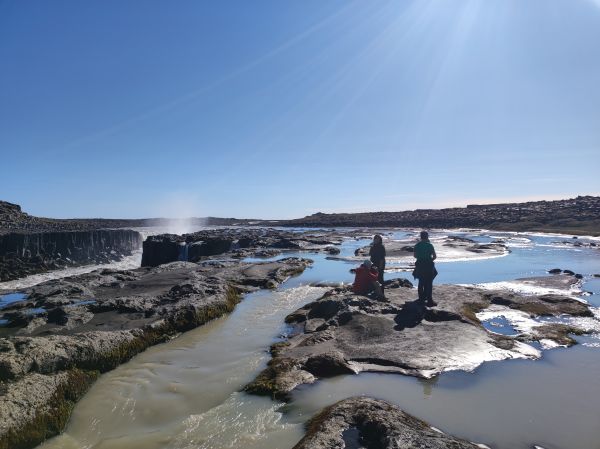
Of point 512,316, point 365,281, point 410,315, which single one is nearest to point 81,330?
point 365,281

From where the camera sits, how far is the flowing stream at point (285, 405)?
19.0 ft

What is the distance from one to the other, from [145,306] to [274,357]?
587 centimetres

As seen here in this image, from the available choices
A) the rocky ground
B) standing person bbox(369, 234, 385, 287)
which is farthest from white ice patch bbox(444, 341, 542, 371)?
the rocky ground

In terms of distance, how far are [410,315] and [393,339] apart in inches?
79.9

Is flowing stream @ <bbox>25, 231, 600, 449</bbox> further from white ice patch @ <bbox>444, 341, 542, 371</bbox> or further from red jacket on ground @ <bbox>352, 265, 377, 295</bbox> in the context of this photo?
red jacket on ground @ <bbox>352, 265, 377, 295</bbox>

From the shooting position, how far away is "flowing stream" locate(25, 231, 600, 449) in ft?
19.0

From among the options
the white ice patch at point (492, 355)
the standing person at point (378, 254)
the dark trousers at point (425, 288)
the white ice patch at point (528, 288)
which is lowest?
the white ice patch at point (528, 288)

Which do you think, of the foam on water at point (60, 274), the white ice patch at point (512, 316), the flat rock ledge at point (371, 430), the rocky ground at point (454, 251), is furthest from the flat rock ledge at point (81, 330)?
the rocky ground at point (454, 251)

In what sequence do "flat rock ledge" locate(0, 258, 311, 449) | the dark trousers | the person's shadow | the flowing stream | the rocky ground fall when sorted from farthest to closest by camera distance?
the rocky ground → the dark trousers → the person's shadow → "flat rock ledge" locate(0, 258, 311, 449) → the flowing stream

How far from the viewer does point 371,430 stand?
5516 mm

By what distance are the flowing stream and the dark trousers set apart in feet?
13.4

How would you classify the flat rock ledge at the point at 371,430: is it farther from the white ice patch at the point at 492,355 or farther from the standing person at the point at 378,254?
the standing person at the point at 378,254

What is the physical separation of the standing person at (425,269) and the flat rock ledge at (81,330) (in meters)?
6.66

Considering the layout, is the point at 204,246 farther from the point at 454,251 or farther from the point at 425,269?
the point at 425,269
